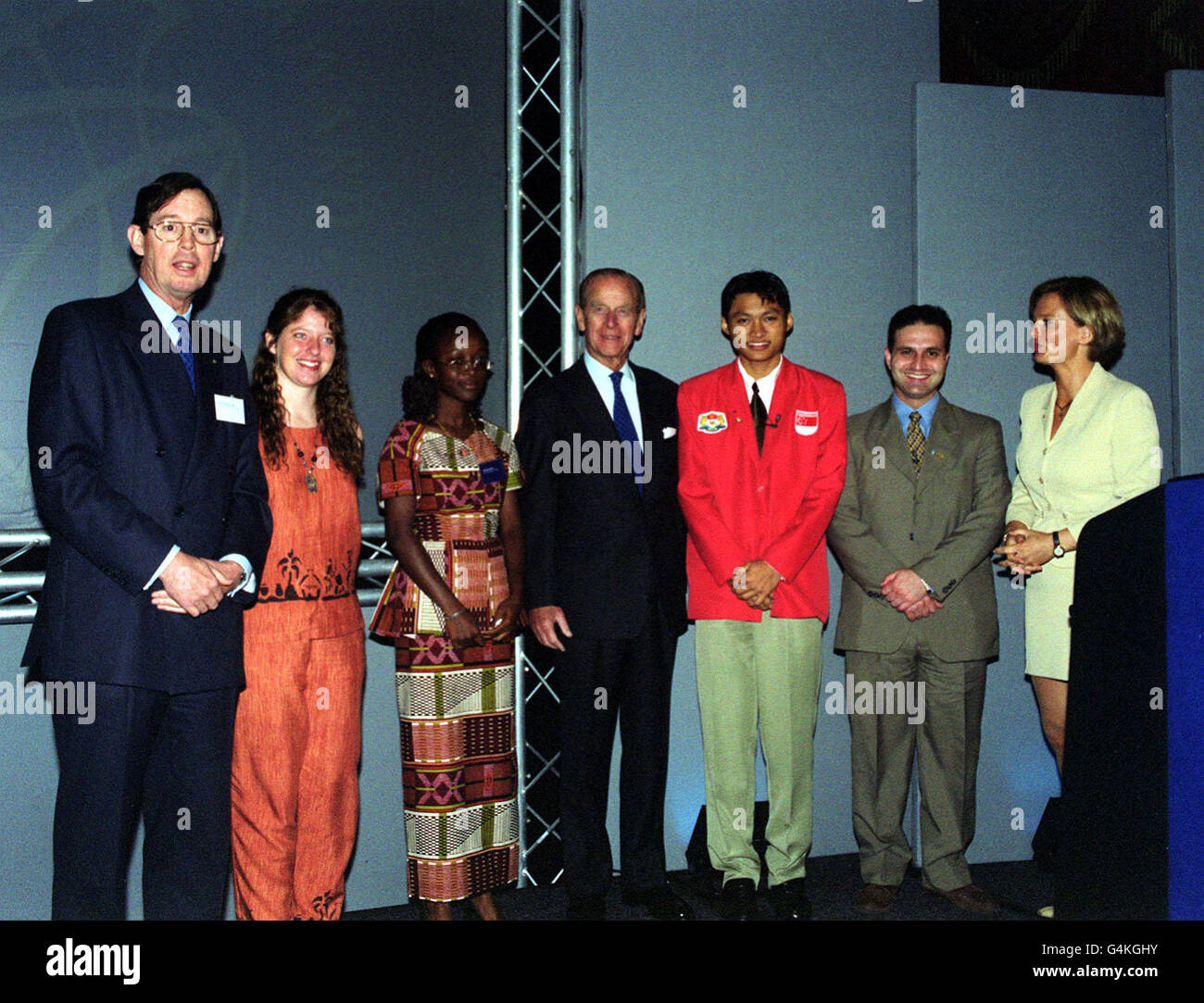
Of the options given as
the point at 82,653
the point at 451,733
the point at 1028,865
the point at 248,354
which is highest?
the point at 248,354

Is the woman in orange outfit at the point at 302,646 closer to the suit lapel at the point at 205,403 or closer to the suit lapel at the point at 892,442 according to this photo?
the suit lapel at the point at 205,403

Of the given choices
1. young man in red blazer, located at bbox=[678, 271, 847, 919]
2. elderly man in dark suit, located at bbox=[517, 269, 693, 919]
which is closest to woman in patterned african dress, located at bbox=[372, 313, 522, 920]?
elderly man in dark suit, located at bbox=[517, 269, 693, 919]

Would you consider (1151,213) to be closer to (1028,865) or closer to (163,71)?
(1028,865)

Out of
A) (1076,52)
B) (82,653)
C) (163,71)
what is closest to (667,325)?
(163,71)

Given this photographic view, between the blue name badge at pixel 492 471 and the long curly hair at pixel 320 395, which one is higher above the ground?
the long curly hair at pixel 320 395

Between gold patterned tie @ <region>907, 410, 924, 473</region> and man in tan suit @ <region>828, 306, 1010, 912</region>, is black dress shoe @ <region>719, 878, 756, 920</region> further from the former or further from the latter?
gold patterned tie @ <region>907, 410, 924, 473</region>

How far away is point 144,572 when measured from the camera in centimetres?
238

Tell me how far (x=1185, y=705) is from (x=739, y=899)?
6.60ft

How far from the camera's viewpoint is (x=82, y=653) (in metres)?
2.37

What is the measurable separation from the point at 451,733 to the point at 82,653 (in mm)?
1124

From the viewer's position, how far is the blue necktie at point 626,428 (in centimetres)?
346

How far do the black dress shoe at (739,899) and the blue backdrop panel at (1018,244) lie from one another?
46.3 inches

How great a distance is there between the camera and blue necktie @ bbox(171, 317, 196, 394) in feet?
8.50

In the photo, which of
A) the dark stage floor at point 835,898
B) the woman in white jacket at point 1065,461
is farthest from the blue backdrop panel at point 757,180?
the woman in white jacket at point 1065,461
